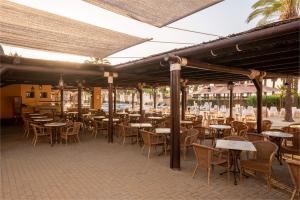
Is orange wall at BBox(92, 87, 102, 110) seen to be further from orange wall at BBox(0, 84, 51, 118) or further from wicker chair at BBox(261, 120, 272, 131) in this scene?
wicker chair at BBox(261, 120, 272, 131)

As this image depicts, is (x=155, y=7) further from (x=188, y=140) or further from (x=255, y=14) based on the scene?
(x=255, y=14)

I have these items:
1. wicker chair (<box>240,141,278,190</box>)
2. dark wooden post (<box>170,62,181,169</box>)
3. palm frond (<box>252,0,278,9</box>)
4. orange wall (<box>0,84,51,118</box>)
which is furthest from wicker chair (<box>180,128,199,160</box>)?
orange wall (<box>0,84,51,118</box>)

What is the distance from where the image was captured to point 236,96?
2714 cm

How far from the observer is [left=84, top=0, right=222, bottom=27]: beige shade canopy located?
10.1 ft

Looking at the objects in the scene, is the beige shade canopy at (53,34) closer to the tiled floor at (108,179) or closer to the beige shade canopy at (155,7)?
the beige shade canopy at (155,7)

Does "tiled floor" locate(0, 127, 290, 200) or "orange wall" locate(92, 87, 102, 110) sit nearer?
"tiled floor" locate(0, 127, 290, 200)

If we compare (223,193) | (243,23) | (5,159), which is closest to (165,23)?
(223,193)

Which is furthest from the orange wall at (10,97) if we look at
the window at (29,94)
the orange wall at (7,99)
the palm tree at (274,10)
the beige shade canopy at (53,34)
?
the palm tree at (274,10)

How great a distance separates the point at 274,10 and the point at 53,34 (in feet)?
42.0

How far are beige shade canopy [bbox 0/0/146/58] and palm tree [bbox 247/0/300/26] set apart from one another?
35.3 ft

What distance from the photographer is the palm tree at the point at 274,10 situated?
1233 centimetres

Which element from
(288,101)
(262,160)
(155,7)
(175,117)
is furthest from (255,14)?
(155,7)

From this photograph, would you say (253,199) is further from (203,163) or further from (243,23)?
(243,23)

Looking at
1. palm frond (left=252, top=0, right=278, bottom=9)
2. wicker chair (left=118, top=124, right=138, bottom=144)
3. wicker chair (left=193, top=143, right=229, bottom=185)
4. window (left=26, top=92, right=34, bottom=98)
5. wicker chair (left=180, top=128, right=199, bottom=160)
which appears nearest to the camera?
wicker chair (left=193, top=143, right=229, bottom=185)
